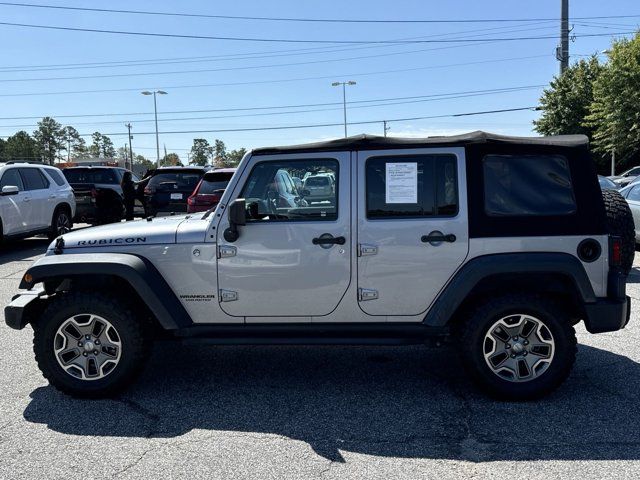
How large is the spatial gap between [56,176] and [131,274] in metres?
10.7

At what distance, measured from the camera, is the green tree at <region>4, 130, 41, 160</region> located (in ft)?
326

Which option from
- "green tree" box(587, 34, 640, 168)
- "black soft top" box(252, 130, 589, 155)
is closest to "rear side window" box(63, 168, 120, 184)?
"black soft top" box(252, 130, 589, 155)

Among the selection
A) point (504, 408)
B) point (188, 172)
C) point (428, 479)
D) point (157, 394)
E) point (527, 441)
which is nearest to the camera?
point (428, 479)

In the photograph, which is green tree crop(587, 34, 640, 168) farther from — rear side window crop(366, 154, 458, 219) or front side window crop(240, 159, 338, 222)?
front side window crop(240, 159, 338, 222)

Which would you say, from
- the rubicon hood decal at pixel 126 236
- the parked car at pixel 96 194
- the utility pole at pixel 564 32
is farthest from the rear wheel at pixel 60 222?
the utility pole at pixel 564 32

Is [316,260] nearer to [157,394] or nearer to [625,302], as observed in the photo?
[157,394]

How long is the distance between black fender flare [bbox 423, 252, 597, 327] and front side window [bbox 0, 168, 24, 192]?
10.4 meters

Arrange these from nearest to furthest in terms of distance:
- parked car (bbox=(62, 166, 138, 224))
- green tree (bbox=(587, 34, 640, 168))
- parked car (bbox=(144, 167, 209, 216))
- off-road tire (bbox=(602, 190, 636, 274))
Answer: off-road tire (bbox=(602, 190, 636, 274)), parked car (bbox=(144, 167, 209, 216)), parked car (bbox=(62, 166, 138, 224)), green tree (bbox=(587, 34, 640, 168))

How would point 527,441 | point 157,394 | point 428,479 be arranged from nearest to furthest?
point 428,479
point 527,441
point 157,394

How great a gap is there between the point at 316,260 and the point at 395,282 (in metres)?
0.58

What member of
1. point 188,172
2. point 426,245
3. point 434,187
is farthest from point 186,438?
point 188,172

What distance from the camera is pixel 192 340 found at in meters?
4.35

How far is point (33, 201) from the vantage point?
1239 cm

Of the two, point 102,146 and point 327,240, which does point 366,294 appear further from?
point 102,146
